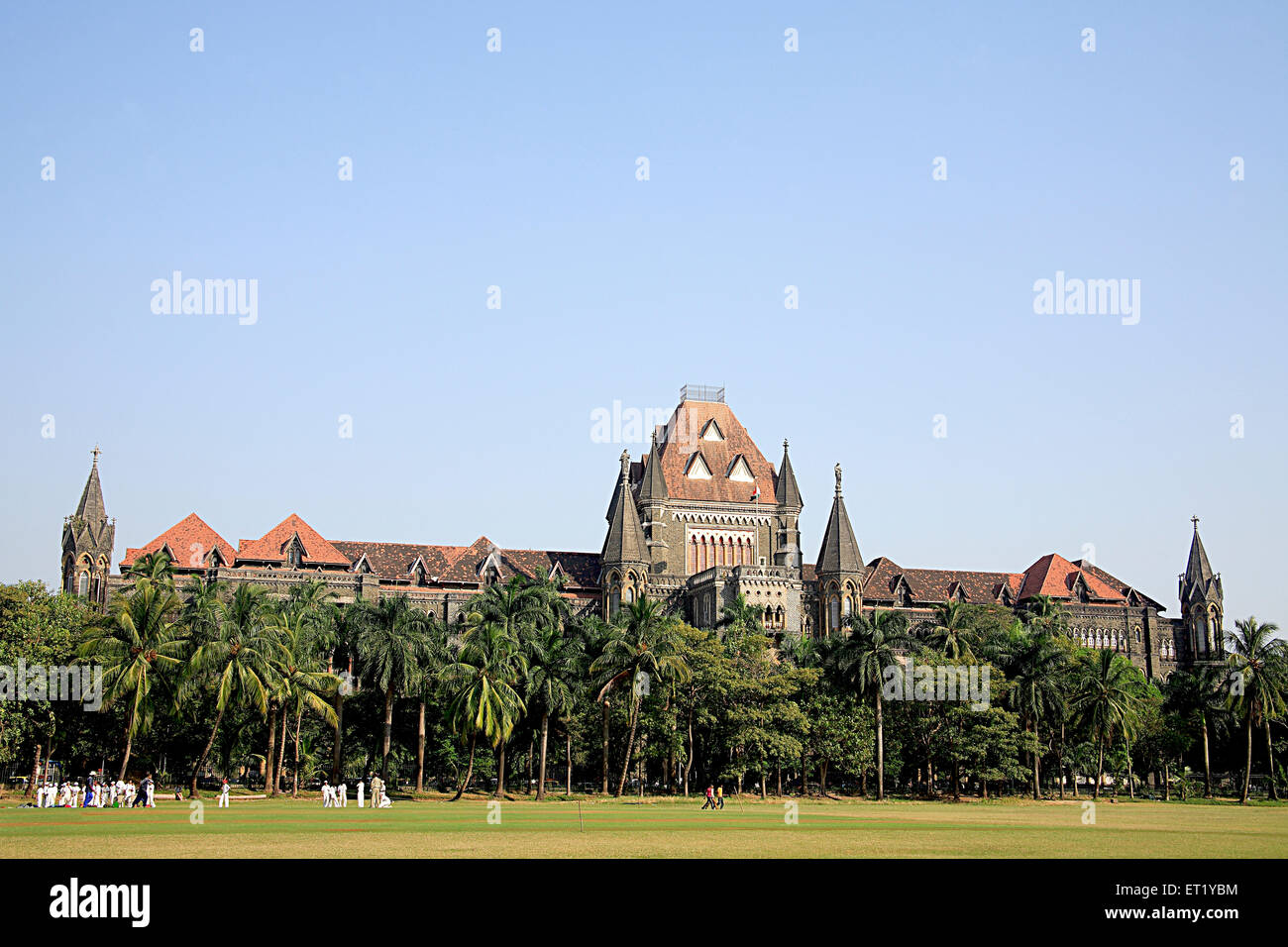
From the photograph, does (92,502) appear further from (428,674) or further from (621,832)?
(621,832)

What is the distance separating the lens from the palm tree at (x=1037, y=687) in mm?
72250

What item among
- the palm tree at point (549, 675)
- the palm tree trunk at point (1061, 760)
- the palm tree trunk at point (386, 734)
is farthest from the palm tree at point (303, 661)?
the palm tree trunk at point (1061, 760)

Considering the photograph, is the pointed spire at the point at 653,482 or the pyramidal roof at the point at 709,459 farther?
the pyramidal roof at the point at 709,459

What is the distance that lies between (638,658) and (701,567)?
3612 centimetres

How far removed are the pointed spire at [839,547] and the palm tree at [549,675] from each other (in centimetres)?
3410

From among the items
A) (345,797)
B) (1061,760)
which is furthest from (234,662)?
(1061,760)

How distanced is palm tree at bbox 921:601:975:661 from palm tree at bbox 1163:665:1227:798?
1562 cm

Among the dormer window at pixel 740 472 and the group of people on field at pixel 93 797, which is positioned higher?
the dormer window at pixel 740 472

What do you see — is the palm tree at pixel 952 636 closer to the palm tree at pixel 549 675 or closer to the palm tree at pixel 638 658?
the palm tree at pixel 638 658

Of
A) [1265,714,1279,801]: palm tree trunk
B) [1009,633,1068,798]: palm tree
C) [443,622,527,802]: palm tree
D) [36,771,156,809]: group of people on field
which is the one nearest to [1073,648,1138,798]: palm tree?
[1009,633,1068,798]: palm tree

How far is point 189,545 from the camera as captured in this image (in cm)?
9806

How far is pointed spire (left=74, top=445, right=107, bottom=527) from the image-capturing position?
92.6m
